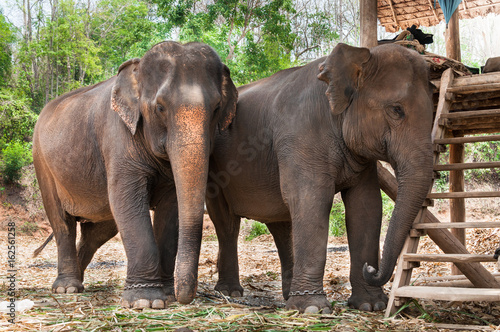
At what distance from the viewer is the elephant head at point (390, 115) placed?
3670mm

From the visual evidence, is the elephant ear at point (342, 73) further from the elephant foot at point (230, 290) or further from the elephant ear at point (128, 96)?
the elephant foot at point (230, 290)

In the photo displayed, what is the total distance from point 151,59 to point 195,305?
5.66 ft

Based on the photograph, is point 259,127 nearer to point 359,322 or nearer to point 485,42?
point 359,322

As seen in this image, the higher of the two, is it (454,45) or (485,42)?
(485,42)

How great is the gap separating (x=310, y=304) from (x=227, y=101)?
159 cm

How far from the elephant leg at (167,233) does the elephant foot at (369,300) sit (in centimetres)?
144

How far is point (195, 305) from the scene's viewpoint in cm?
395

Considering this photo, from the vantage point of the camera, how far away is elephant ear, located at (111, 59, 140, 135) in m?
4.18

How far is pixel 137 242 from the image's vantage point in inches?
160

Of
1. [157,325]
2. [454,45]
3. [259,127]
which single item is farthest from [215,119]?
[454,45]

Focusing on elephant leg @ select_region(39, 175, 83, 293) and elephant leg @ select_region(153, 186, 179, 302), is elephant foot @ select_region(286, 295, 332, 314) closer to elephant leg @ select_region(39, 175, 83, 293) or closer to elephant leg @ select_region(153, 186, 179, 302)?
elephant leg @ select_region(153, 186, 179, 302)

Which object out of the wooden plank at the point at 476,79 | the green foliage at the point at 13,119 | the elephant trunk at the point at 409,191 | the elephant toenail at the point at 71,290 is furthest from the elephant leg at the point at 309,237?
the green foliage at the point at 13,119

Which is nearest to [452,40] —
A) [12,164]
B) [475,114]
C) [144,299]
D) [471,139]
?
[475,114]

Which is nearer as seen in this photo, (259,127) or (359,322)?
(359,322)
